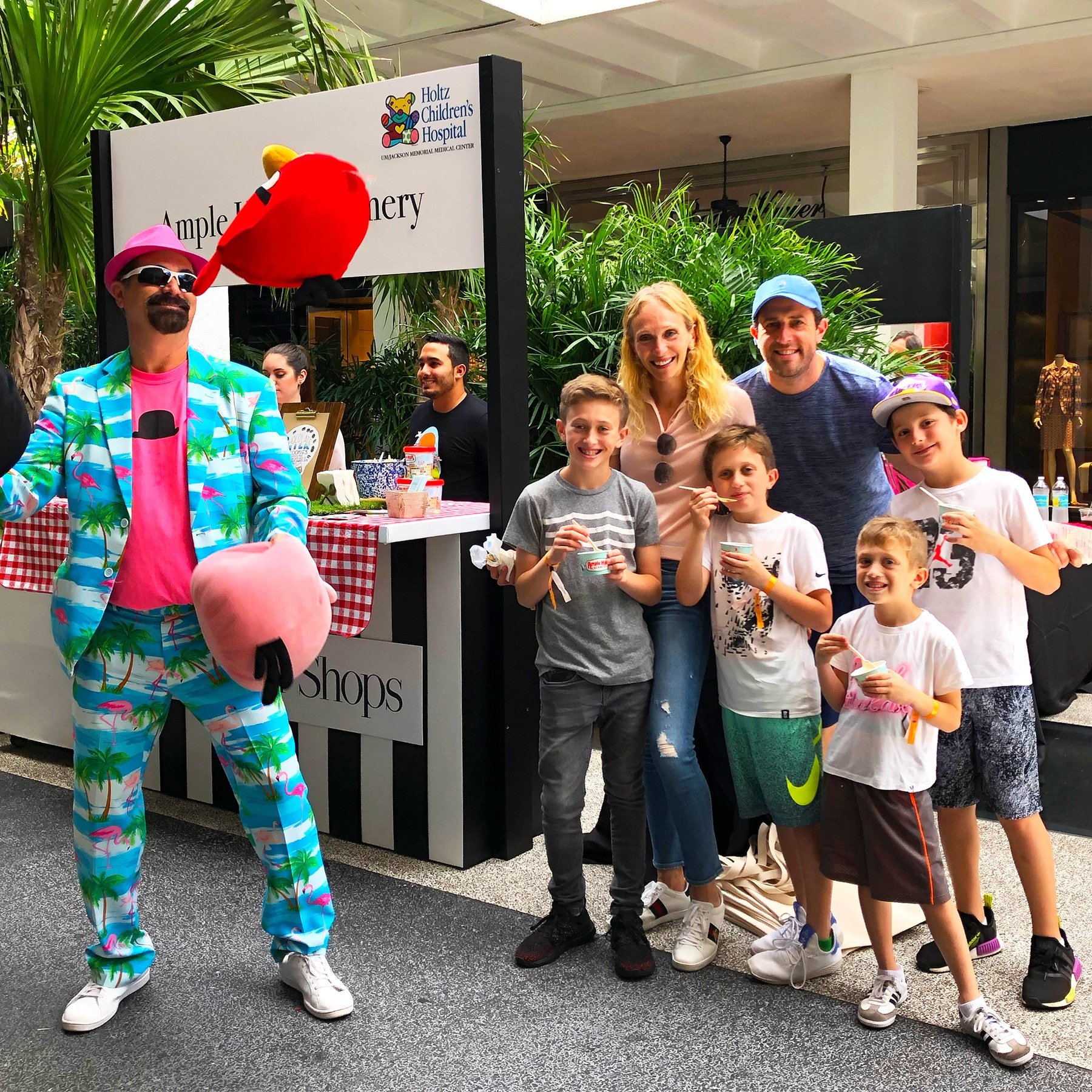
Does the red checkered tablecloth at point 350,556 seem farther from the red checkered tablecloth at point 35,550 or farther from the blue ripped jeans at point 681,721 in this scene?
the blue ripped jeans at point 681,721

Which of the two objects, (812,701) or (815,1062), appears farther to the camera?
(812,701)

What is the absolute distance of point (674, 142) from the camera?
39.6ft

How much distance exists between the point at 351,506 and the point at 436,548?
281 millimetres

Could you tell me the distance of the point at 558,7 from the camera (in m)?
8.42

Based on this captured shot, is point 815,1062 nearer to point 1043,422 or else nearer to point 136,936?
point 136,936

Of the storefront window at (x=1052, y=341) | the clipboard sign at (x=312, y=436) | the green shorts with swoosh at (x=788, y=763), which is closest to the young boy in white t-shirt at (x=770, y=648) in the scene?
the green shorts with swoosh at (x=788, y=763)

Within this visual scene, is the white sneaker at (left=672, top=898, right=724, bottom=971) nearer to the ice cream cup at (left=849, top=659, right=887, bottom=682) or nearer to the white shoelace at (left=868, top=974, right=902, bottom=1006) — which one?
the white shoelace at (left=868, top=974, right=902, bottom=1006)

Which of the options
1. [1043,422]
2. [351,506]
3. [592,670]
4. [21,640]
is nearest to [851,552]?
[592,670]

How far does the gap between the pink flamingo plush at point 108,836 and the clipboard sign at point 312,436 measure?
1281 mm

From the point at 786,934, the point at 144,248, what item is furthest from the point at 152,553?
the point at 786,934

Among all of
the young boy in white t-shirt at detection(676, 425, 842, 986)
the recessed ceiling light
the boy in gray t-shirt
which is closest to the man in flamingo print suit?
the boy in gray t-shirt

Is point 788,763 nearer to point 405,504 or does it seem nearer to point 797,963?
point 797,963

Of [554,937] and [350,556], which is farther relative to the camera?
A: [350,556]

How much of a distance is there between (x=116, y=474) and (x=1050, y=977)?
2.14 meters
